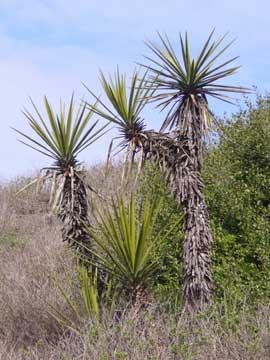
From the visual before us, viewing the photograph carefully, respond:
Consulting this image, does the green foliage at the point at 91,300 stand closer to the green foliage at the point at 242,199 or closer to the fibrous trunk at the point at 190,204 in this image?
the fibrous trunk at the point at 190,204

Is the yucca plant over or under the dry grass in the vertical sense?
over

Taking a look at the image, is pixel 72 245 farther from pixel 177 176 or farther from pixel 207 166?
pixel 207 166

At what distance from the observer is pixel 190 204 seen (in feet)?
26.6

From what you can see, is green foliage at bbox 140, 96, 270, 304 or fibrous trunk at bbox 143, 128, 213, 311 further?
green foliage at bbox 140, 96, 270, 304

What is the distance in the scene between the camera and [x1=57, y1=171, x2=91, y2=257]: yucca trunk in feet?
26.2

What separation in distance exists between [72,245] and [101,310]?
2.84 feet

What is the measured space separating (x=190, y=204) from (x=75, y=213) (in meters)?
1.41

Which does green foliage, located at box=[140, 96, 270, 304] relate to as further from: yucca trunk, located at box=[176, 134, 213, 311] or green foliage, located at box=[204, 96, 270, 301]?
yucca trunk, located at box=[176, 134, 213, 311]

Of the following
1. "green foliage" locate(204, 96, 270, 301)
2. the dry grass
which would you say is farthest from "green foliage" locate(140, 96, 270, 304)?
the dry grass

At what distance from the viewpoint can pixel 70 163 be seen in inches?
312

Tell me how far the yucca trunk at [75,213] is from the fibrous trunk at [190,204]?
3.06 feet

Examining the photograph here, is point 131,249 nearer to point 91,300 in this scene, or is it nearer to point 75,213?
point 91,300

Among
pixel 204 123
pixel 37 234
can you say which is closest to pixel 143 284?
pixel 204 123

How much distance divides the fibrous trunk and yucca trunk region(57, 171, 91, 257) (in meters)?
0.93
